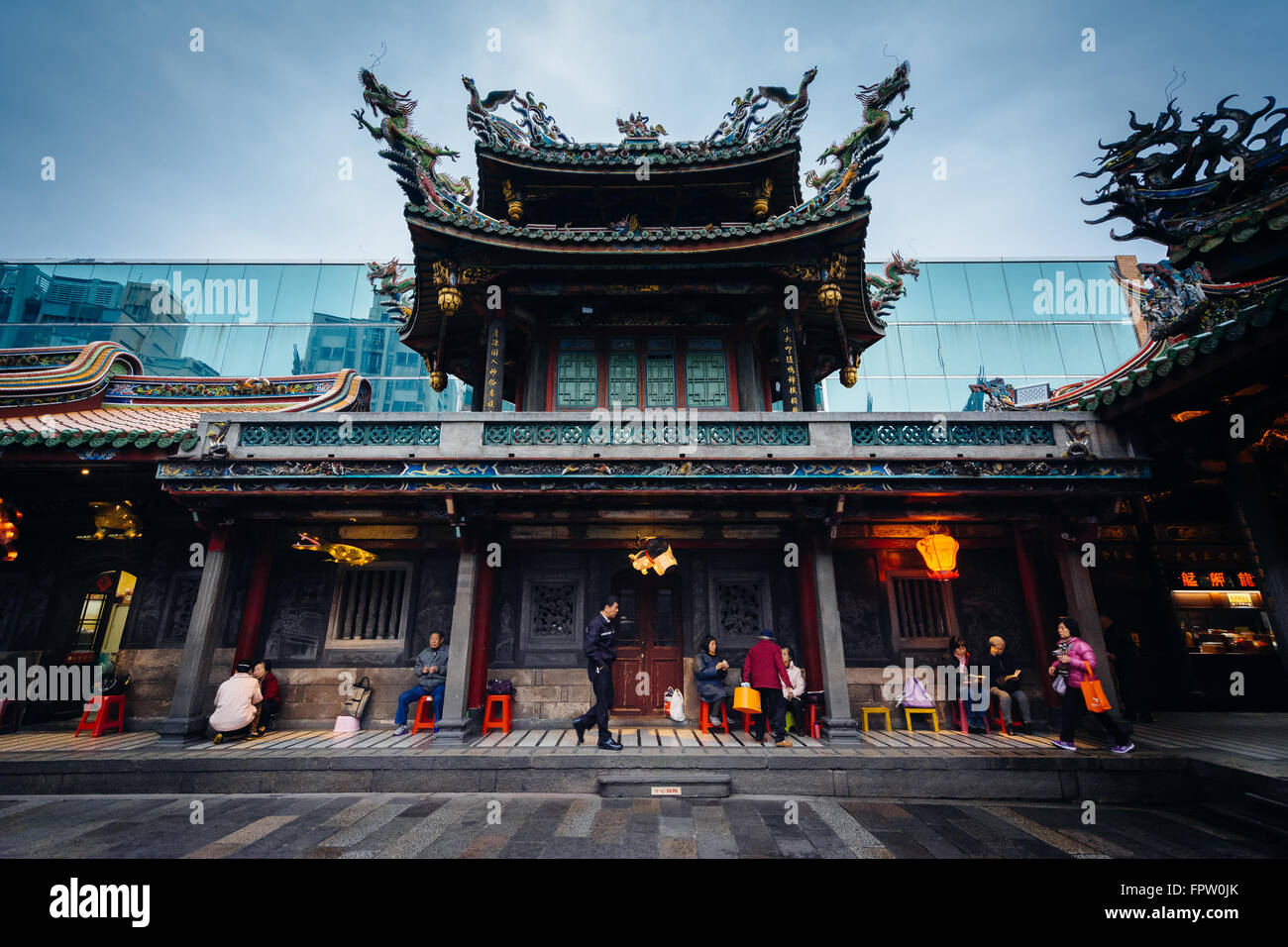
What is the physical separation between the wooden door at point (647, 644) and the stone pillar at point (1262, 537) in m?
8.14

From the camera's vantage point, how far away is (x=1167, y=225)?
723cm

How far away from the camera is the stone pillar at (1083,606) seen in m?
7.62

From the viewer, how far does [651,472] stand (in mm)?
7730

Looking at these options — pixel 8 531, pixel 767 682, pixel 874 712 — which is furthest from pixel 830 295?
pixel 8 531

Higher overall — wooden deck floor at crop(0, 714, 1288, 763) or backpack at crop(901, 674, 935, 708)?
backpack at crop(901, 674, 935, 708)

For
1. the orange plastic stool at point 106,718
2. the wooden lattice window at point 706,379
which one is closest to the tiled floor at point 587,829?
the orange plastic stool at point 106,718

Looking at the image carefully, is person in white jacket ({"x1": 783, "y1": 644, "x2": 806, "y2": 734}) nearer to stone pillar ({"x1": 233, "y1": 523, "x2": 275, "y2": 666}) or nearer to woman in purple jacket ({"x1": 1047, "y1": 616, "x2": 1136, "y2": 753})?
woman in purple jacket ({"x1": 1047, "y1": 616, "x2": 1136, "y2": 753})

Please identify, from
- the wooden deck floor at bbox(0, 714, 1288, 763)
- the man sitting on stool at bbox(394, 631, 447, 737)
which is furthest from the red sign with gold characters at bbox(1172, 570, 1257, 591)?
the man sitting on stool at bbox(394, 631, 447, 737)

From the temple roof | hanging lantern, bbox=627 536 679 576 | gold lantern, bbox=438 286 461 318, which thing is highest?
gold lantern, bbox=438 286 461 318

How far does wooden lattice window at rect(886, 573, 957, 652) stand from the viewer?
919 centimetres

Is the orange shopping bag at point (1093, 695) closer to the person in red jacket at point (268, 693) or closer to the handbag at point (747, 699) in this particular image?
the handbag at point (747, 699)

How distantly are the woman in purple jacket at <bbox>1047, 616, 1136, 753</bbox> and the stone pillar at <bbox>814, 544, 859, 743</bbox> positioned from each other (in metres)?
2.76
